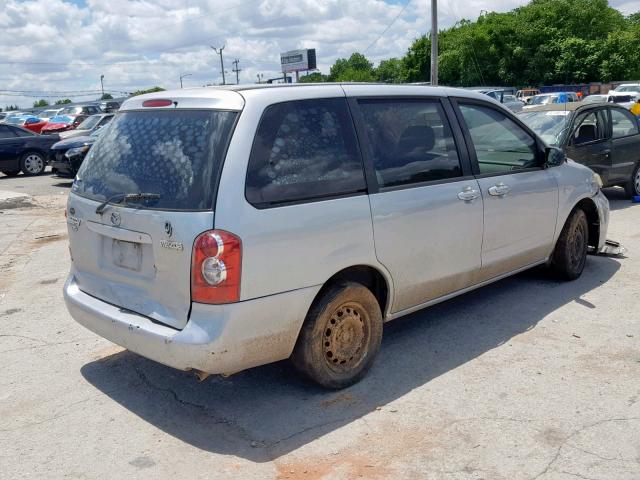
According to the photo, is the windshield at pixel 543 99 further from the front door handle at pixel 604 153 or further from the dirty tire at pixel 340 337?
the dirty tire at pixel 340 337

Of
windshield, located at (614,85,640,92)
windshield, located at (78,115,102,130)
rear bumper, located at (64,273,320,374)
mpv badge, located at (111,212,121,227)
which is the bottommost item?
rear bumper, located at (64,273,320,374)

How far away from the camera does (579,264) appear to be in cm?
663

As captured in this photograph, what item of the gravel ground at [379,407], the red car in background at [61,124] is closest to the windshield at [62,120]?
the red car in background at [61,124]

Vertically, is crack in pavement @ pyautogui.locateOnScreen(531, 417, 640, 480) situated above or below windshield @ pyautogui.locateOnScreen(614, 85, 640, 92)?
below

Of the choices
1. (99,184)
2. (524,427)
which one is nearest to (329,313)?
(524,427)

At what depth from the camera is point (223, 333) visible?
3.63 metres

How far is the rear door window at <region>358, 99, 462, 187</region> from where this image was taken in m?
4.52

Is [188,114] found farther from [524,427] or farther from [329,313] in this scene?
[524,427]

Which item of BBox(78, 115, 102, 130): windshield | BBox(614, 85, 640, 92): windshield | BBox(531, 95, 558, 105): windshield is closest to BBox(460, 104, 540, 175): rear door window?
BBox(78, 115, 102, 130): windshield

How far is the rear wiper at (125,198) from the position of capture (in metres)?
3.87

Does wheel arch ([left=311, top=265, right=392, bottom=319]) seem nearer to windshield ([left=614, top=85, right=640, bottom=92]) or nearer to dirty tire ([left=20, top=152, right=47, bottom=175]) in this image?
dirty tire ([left=20, top=152, right=47, bottom=175])

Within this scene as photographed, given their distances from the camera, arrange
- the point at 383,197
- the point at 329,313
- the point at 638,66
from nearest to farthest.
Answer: the point at 329,313 → the point at 383,197 → the point at 638,66

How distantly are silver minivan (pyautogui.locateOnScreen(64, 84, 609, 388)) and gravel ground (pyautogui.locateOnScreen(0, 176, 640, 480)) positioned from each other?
367mm

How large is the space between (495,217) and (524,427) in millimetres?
1919
